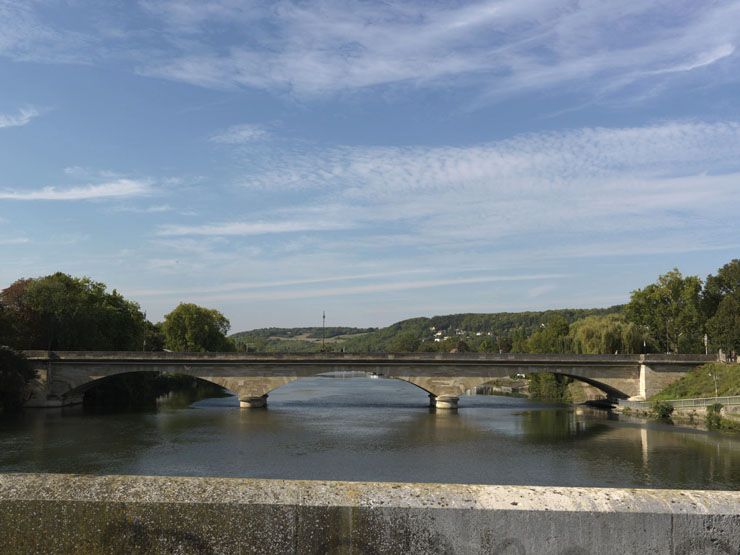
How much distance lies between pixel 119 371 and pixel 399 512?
191ft

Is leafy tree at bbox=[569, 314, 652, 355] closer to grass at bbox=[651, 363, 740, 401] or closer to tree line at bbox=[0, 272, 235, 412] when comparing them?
grass at bbox=[651, 363, 740, 401]

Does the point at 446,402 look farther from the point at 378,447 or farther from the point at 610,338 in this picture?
the point at 610,338

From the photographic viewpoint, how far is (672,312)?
7275cm

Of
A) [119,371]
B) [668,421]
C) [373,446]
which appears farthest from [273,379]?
[668,421]

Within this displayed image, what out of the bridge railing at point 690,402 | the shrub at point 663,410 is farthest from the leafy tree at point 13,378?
the bridge railing at point 690,402

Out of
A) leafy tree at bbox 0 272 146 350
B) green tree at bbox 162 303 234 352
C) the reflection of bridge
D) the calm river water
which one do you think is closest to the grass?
the reflection of bridge

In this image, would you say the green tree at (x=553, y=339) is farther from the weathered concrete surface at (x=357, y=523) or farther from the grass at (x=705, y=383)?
the weathered concrete surface at (x=357, y=523)

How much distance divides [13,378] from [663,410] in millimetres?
49706

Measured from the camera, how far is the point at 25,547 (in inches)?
125

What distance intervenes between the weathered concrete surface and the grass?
5124 cm

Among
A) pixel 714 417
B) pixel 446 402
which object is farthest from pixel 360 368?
pixel 714 417

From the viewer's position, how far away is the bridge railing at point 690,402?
4453 cm

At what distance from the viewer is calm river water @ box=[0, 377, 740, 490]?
28.3 m

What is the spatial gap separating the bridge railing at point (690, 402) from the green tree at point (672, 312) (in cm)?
1803
